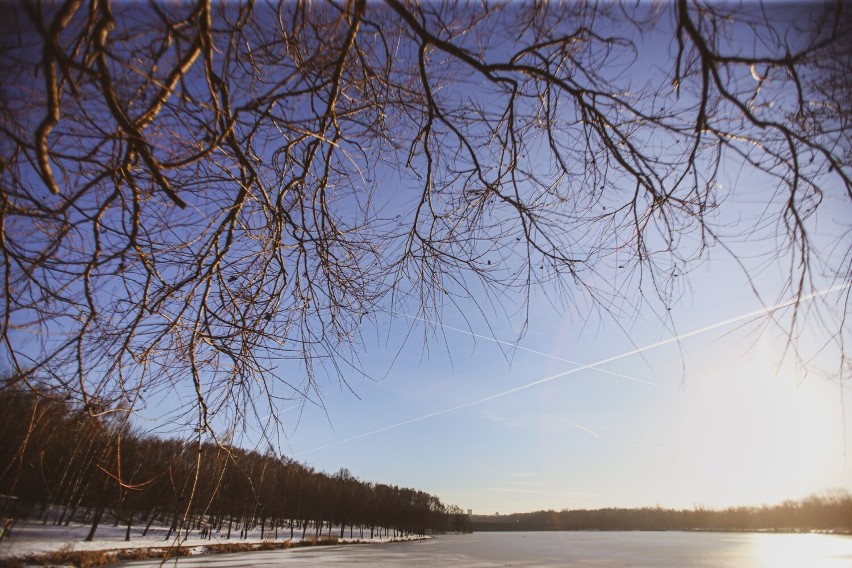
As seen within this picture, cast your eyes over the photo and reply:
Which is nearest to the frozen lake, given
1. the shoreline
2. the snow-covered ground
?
the shoreline

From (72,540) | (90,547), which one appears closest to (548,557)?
(90,547)

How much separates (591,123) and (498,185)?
52 cm

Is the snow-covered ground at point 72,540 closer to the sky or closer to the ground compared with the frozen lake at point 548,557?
closer to the sky

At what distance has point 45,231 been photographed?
188 centimetres

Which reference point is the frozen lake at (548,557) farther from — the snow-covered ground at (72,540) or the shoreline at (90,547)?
the snow-covered ground at (72,540)

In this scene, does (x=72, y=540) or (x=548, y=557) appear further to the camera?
(x=548, y=557)

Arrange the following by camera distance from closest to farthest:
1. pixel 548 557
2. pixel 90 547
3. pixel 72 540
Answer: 1. pixel 72 540
2. pixel 90 547
3. pixel 548 557

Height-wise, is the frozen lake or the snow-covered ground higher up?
the snow-covered ground

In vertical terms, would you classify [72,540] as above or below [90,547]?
above

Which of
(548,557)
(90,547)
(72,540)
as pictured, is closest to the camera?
(72,540)

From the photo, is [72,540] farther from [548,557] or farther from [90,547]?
[548,557]

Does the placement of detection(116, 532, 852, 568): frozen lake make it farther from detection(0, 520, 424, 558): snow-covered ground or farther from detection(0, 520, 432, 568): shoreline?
detection(0, 520, 424, 558): snow-covered ground

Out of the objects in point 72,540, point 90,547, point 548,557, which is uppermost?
point 72,540

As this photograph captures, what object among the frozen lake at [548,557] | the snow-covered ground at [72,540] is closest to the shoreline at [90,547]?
the snow-covered ground at [72,540]
